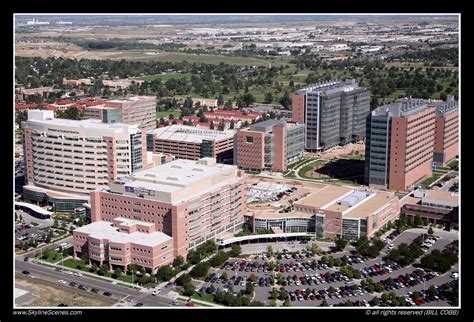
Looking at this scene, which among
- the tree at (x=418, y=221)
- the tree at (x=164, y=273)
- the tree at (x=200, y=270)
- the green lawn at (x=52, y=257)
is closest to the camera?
the tree at (x=164, y=273)

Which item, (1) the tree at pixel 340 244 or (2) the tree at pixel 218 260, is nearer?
(2) the tree at pixel 218 260

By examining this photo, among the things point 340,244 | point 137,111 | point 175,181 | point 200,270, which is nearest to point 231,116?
Answer: point 137,111

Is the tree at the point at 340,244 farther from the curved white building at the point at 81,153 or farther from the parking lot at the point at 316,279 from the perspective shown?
the curved white building at the point at 81,153

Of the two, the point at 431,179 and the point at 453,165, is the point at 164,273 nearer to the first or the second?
the point at 431,179

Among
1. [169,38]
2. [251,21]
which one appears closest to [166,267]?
[169,38]

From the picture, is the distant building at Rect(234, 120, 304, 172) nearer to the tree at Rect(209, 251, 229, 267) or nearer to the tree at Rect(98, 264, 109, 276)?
the tree at Rect(209, 251, 229, 267)

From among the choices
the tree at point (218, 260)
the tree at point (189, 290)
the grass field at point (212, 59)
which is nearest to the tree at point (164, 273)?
the tree at point (189, 290)

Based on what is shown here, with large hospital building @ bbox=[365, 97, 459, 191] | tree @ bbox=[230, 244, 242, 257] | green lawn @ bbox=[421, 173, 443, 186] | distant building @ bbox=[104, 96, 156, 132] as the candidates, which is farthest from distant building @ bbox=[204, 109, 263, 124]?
tree @ bbox=[230, 244, 242, 257]

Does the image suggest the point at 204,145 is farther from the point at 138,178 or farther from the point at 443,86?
the point at 443,86
